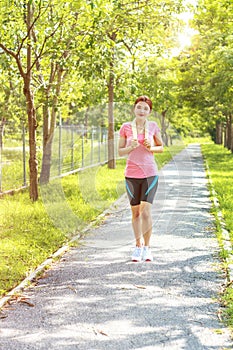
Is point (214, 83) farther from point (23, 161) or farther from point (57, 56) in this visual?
point (57, 56)

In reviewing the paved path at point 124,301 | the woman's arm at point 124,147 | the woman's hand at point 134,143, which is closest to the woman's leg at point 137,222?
the paved path at point 124,301

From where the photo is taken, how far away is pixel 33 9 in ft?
35.3

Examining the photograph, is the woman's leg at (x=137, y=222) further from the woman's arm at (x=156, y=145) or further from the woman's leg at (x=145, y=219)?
the woman's arm at (x=156, y=145)

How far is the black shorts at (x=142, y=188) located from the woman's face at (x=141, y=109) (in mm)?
705

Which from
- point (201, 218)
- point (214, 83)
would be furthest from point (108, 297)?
point (214, 83)

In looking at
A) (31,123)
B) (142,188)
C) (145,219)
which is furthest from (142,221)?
(31,123)

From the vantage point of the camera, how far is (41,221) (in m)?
9.58

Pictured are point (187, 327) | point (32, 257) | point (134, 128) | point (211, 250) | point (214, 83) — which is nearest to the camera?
point (187, 327)

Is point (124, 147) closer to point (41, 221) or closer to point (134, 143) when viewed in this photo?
point (134, 143)

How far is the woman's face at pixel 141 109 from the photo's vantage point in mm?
6441

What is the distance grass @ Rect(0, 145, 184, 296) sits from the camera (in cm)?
685

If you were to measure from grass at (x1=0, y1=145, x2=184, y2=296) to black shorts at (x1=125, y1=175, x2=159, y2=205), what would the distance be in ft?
4.53

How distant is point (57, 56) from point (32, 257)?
18.1 feet

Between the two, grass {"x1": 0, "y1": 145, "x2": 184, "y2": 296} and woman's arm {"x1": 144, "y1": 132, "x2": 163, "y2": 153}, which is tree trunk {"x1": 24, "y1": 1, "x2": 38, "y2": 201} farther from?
woman's arm {"x1": 144, "y1": 132, "x2": 163, "y2": 153}
